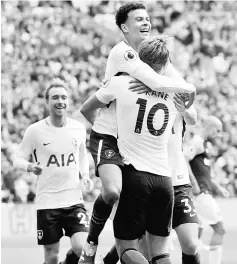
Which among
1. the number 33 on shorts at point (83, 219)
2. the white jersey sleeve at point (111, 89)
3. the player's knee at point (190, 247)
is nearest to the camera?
the white jersey sleeve at point (111, 89)

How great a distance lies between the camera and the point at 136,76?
654 centimetres

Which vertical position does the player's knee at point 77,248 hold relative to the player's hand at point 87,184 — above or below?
below

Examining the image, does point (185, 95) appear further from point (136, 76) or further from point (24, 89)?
point (24, 89)

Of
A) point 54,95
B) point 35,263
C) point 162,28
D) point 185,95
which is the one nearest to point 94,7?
point 162,28

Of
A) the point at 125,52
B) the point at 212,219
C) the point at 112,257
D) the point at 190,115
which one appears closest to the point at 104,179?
the point at 125,52

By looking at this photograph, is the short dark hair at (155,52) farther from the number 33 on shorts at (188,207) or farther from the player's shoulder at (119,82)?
the number 33 on shorts at (188,207)

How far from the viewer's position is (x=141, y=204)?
6.57m

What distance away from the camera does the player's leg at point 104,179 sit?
Answer: 6468 mm

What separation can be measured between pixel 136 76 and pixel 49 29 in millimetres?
15667

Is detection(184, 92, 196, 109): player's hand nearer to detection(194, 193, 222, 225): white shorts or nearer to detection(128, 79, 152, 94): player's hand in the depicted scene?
detection(128, 79, 152, 94): player's hand

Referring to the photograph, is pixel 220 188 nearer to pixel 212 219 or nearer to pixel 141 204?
pixel 212 219

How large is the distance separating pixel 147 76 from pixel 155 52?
0.22m

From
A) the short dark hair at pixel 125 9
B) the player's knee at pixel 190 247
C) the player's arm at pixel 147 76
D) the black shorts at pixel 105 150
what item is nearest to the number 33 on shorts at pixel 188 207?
the player's knee at pixel 190 247

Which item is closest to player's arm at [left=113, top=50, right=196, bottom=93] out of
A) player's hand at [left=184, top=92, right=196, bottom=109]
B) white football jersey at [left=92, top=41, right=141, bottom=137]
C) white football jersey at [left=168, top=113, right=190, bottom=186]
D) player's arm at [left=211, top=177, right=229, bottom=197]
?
white football jersey at [left=92, top=41, right=141, bottom=137]
